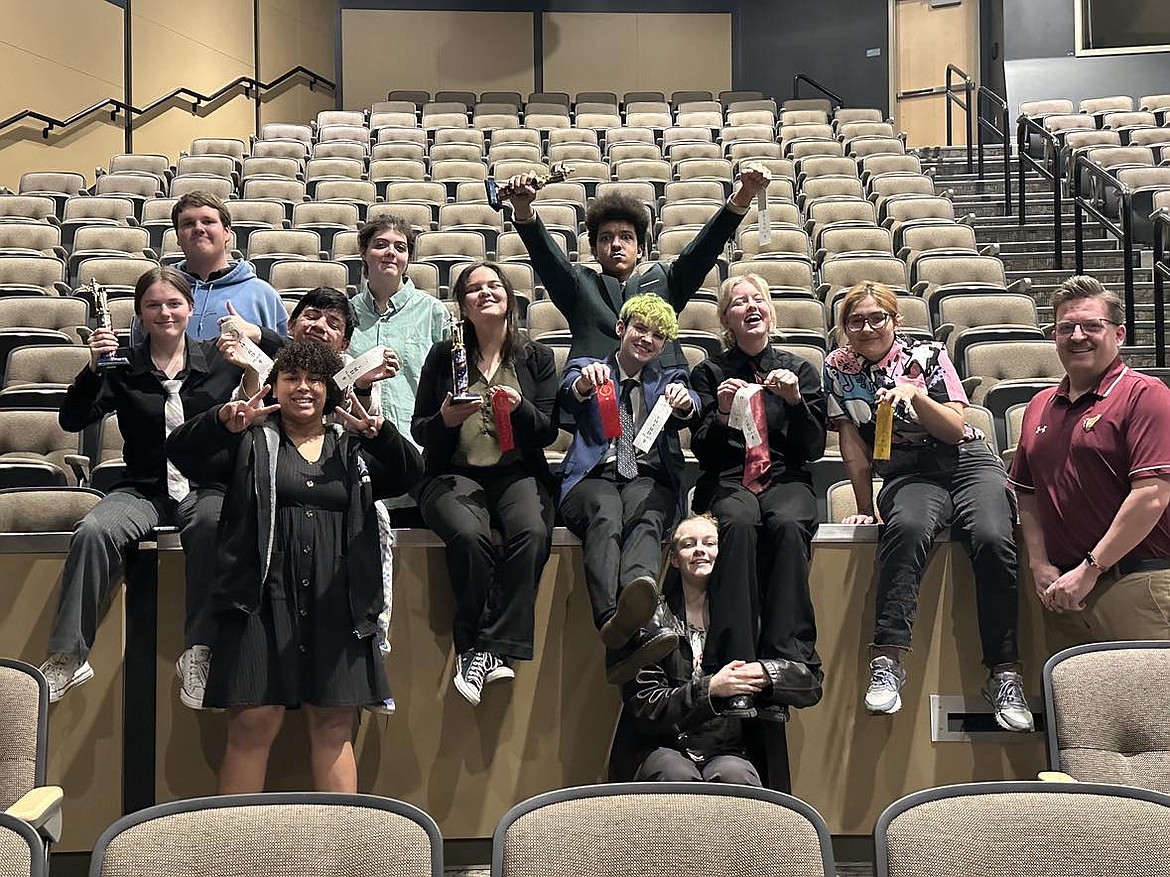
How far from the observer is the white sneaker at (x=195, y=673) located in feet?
8.02

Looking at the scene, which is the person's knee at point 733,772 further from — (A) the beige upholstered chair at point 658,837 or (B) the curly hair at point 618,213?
(B) the curly hair at point 618,213

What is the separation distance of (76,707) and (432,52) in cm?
1144

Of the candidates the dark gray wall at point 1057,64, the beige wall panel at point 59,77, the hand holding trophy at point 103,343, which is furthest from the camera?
the dark gray wall at point 1057,64

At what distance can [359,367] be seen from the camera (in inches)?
95.3

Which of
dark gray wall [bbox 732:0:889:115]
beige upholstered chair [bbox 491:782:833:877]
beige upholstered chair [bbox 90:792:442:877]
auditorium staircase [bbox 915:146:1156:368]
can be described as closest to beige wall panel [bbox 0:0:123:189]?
dark gray wall [bbox 732:0:889:115]

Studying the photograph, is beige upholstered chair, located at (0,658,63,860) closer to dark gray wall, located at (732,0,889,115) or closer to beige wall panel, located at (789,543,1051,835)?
beige wall panel, located at (789,543,1051,835)

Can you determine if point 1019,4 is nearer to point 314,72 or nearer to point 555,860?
point 314,72

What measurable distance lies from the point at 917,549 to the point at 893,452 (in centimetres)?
27

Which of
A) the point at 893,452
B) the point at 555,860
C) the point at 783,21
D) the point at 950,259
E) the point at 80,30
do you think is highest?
the point at 783,21

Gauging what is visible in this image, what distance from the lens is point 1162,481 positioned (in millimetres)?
2418

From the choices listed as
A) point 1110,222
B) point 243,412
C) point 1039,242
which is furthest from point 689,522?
point 1039,242

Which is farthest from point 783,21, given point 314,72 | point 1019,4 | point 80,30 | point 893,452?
point 893,452

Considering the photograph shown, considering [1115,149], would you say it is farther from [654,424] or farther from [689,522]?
[689,522]

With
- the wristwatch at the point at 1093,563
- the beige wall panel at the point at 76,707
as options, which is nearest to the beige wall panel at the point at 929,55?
the wristwatch at the point at 1093,563
